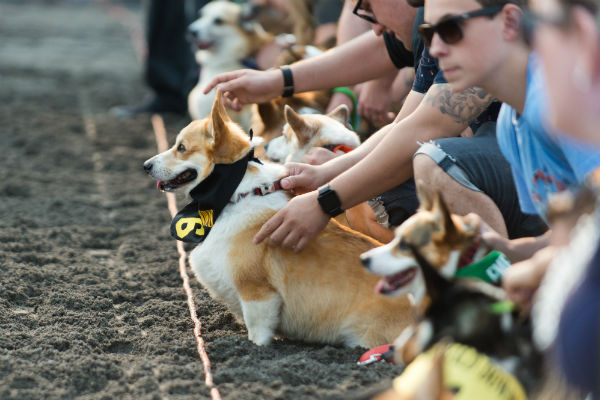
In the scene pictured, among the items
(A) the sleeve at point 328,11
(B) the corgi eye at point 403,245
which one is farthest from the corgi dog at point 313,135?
(A) the sleeve at point 328,11

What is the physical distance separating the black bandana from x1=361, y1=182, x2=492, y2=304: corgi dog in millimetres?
988

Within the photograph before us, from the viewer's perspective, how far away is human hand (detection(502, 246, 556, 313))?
6.58 ft

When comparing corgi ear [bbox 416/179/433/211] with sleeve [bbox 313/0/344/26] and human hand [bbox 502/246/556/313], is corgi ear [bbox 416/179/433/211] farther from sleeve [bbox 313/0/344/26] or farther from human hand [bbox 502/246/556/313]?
sleeve [bbox 313/0/344/26]

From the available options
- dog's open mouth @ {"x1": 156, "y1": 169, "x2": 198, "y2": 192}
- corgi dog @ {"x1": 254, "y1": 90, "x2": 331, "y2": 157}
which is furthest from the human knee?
corgi dog @ {"x1": 254, "y1": 90, "x2": 331, "y2": 157}

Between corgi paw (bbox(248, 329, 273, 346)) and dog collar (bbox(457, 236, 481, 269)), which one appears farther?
corgi paw (bbox(248, 329, 273, 346))

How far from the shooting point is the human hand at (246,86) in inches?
150

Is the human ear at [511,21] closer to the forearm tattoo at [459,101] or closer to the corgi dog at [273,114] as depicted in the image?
the forearm tattoo at [459,101]

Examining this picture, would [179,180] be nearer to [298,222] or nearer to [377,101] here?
[298,222]

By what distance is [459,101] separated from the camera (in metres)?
3.11

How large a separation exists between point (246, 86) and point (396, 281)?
177 centimetres

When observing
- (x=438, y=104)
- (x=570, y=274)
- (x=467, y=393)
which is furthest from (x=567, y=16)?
(x=438, y=104)

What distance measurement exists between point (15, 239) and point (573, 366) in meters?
3.46

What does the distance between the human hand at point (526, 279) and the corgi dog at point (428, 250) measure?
0.19 m

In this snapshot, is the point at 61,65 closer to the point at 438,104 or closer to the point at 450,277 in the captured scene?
the point at 438,104
